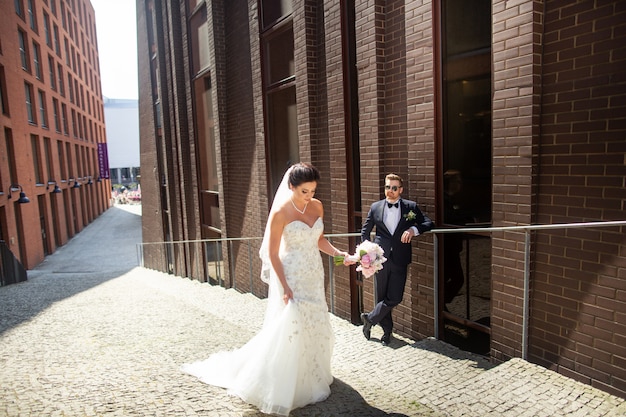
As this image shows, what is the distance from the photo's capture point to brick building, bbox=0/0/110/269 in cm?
2039

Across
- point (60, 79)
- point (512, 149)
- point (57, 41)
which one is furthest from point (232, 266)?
point (57, 41)

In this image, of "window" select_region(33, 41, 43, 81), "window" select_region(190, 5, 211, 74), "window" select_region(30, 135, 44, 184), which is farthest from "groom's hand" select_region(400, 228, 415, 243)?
"window" select_region(33, 41, 43, 81)

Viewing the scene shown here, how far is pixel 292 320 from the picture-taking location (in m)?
3.87

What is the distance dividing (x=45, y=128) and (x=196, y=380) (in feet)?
92.4

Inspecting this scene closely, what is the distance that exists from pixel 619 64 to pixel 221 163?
9902 millimetres

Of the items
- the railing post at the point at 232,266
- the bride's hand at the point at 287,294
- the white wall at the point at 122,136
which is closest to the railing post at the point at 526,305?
the bride's hand at the point at 287,294

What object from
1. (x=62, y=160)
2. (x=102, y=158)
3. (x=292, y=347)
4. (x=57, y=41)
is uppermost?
(x=57, y=41)

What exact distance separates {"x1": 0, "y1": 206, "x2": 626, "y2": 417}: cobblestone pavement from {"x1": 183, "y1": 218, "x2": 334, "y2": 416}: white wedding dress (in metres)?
0.14

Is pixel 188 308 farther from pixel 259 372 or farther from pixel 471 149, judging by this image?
pixel 471 149

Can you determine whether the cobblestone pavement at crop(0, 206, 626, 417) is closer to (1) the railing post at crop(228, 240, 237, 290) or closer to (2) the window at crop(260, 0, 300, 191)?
(2) the window at crop(260, 0, 300, 191)

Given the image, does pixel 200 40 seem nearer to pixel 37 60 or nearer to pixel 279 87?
pixel 279 87

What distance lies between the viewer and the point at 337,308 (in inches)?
295

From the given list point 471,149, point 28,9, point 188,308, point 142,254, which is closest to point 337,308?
point 188,308

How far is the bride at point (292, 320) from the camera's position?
149 inches
